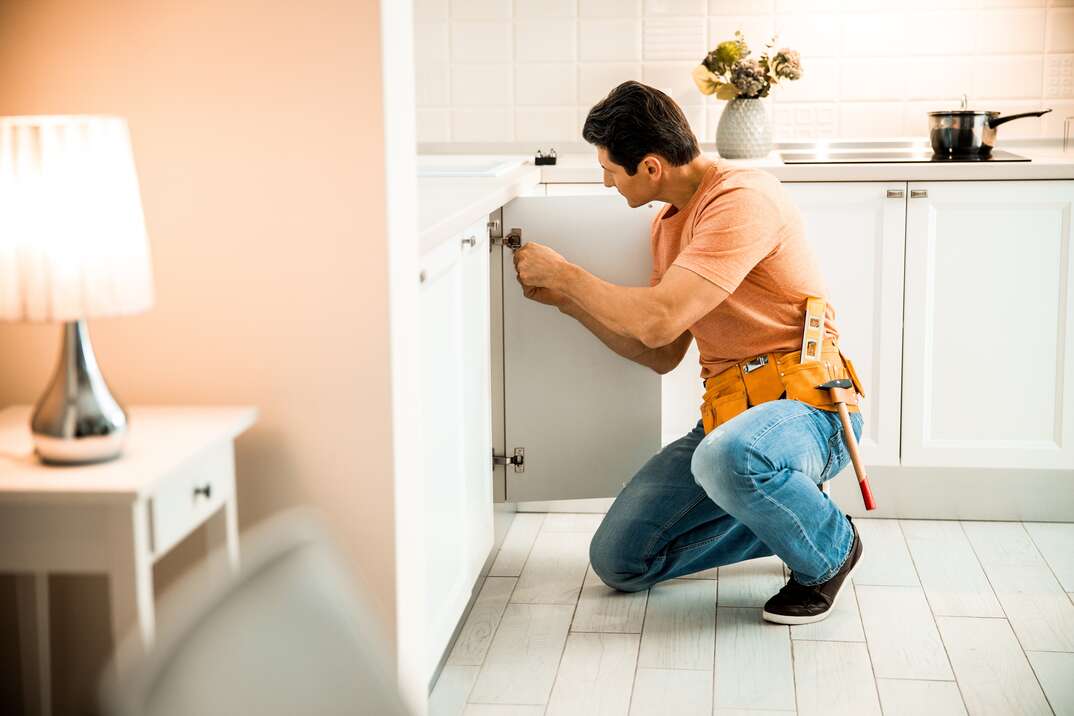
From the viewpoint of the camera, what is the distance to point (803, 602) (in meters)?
2.53

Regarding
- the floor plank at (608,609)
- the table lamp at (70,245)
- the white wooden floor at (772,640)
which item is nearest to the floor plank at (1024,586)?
the white wooden floor at (772,640)

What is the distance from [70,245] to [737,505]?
1438 mm

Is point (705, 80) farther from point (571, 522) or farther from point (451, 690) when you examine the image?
point (451, 690)

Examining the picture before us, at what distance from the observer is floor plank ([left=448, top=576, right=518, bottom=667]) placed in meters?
2.40

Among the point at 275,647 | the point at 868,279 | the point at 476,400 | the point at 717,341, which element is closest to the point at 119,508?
the point at 275,647

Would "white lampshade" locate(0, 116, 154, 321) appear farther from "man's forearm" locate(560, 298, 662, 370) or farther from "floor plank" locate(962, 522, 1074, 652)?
"floor plank" locate(962, 522, 1074, 652)

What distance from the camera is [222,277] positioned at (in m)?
1.67

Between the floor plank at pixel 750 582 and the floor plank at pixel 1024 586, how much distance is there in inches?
17.8

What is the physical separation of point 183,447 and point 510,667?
101cm

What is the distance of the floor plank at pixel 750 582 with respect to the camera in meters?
2.66

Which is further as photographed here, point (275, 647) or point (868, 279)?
point (868, 279)

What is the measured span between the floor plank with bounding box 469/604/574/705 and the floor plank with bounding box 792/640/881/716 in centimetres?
44

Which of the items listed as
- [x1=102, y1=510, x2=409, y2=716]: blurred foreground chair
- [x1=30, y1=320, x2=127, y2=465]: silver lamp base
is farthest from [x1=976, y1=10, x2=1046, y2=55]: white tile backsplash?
[x1=102, y1=510, x2=409, y2=716]: blurred foreground chair

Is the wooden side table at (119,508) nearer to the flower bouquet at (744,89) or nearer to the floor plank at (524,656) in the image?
the floor plank at (524,656)
